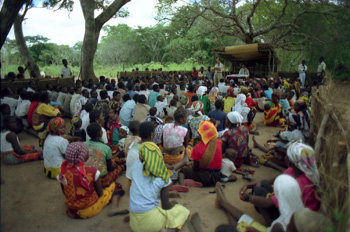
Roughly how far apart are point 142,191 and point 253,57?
14768mm

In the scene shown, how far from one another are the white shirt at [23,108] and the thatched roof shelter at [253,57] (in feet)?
36.0

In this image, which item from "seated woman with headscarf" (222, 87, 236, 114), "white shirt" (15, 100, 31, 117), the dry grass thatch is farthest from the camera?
"seated woman with headscarf" (222, 87, 236, 114)

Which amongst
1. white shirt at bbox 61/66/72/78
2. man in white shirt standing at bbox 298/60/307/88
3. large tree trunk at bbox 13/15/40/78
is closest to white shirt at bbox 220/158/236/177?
white shirt at bbox 61/66/72/78

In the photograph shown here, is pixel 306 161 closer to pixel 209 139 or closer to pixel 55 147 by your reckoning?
pixel 209 139

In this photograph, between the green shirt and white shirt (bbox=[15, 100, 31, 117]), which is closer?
the green shirt

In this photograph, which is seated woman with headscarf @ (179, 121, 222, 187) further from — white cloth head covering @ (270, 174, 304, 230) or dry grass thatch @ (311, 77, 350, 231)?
white cloth head covering @ (270, 174, 304, 230)

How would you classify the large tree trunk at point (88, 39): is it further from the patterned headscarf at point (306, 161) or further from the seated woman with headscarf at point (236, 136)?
the patterned headscarf at point (306, 161)

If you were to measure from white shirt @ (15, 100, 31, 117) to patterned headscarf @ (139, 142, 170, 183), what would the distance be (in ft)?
11.6

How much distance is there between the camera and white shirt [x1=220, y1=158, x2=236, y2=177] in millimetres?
3871

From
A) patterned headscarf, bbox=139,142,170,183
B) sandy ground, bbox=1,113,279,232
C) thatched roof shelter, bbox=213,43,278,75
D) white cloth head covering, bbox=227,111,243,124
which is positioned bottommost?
sandy ground, bbox=1,113,279,232

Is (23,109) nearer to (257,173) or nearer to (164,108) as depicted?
(164,108)

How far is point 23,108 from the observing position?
508 cm

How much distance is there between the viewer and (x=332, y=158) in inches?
102

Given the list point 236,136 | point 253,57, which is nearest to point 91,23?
point 236,136
